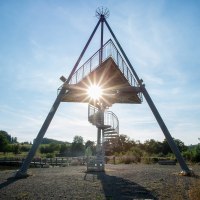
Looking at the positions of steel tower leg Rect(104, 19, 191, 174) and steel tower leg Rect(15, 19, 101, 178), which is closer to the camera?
steel tower leg Rect(15, 19, 101, 178)

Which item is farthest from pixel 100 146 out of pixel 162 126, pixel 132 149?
pixel 132 149

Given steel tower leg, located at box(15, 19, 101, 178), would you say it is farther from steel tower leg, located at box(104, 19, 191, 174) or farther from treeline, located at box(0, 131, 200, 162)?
treeline, located at box(0, 131, 200, 162)

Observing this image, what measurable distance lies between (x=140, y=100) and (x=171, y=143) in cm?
529

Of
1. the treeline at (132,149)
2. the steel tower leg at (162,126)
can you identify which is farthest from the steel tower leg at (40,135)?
the treeline at (132,149)

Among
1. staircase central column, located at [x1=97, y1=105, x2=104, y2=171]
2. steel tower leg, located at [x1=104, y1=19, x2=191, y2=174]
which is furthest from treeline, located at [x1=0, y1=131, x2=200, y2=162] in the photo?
steel tower leg, located at [x1=104, y1=19, x2=191, y2=174]

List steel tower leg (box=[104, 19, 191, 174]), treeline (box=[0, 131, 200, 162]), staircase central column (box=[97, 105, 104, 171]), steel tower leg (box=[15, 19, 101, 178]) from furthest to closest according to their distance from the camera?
treeline (box=[0, 131, 200, 162]) → staircase central column (box=[97, 105, 104, 171]) → steel tower leg (box=[104, 19, 191, 174]) → steel tower leg (box=[15, 19, 101, 178])

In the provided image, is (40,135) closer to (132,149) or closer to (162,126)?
(162,126)

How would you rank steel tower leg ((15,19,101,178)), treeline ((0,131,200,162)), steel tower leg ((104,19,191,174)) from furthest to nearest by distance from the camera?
treeline ((0,131,200,162)), steel tower leg ((104,19,191,174)), steel tower leg ((15,19,101,178))

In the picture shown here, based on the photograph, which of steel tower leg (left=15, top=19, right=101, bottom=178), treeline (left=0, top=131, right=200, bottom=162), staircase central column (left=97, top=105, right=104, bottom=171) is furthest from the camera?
treeline (left=0, top=131, right=200, bottom=162)

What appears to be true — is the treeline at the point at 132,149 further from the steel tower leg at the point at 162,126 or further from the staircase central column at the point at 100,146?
the steel tower leg at the point at 162,126

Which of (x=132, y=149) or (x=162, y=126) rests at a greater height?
(x=132, y=149)

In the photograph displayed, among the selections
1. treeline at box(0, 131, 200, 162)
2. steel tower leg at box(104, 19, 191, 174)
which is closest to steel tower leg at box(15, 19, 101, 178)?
steel tower leg at box(104, 19, 191, 174)

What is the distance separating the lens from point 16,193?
34.9 ft

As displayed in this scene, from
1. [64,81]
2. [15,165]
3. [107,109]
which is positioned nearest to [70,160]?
[15,165]
